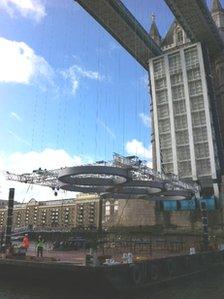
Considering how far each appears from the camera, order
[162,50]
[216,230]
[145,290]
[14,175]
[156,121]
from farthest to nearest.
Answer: [162,50] < [156,121] < [216,230] < [14,175] < [145,290]

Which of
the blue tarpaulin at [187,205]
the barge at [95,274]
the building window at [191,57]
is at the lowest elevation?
the barge at [95,274]

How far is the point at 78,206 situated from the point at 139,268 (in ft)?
527

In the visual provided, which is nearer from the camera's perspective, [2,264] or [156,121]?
[2,264]

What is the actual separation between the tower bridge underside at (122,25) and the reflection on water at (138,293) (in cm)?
6205

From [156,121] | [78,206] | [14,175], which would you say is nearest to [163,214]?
[156,121]

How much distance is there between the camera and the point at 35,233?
112438 mm

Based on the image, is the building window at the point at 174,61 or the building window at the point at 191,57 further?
the building window at the point at 174,61

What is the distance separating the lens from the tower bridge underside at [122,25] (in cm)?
7894

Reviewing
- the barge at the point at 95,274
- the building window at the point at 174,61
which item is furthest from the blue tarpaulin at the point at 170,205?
the barge at the point at 95,274

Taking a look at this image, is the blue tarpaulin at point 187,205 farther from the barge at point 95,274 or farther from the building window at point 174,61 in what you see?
the barge at point 95,274

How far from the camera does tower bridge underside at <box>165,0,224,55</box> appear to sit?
3140 inches

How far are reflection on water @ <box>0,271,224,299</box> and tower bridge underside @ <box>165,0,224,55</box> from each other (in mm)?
63122

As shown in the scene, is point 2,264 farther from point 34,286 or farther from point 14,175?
point 14,175

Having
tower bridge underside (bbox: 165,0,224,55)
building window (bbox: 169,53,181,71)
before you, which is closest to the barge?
tower bridge underside (bbox: 165,0,224,55)
